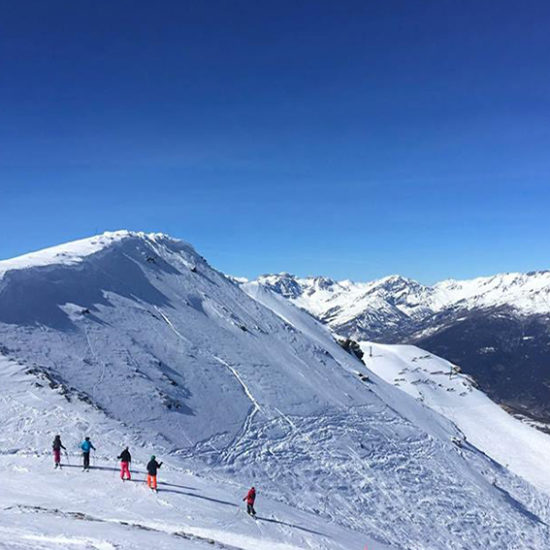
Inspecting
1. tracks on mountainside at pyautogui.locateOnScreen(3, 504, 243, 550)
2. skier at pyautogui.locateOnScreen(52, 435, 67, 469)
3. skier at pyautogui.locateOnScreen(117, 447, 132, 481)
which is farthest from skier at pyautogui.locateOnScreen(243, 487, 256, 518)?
skier at pyautogui.locateOnScreen(52, 435, 67, 469)

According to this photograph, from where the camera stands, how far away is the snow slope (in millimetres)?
77188

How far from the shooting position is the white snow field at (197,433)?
21.0 meters

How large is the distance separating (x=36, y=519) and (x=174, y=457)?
15078 mm

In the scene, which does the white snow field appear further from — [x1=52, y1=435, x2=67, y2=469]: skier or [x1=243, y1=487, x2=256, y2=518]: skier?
[x1=52, y1=435, x2=67, y2=469]: skier

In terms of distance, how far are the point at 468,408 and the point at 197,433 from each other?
8230 centimetres

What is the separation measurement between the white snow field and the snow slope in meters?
21.5

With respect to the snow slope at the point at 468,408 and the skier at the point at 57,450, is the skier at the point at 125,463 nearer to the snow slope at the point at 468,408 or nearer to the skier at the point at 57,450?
the skier at the point at 57,450

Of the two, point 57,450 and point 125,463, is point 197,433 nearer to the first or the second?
point 125,463

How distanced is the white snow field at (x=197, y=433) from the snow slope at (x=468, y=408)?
70.5 ft

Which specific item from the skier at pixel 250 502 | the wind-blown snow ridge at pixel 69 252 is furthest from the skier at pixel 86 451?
the wind-blown snow ridge at pixel 69 252

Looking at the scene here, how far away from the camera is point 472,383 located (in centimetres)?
11794

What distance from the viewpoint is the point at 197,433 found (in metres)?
35.7

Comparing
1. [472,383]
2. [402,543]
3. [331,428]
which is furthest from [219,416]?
[472,383]

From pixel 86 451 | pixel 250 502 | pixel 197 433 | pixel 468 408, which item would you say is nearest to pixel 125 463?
pixel 86 451
